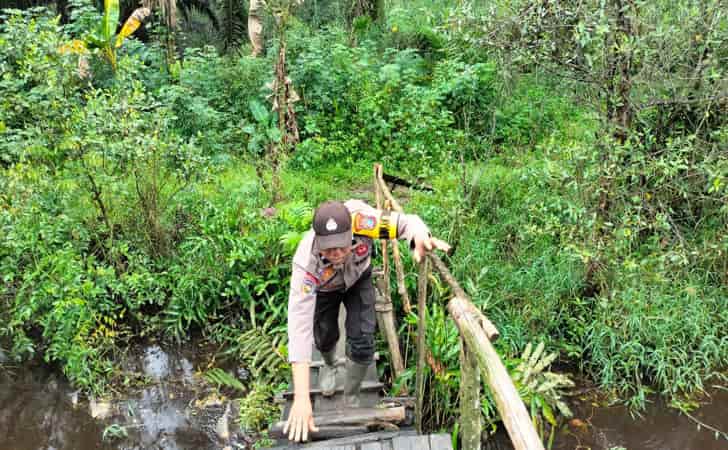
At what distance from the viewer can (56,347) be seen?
4.43m

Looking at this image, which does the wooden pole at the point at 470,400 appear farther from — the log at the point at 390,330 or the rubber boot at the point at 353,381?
the log at the point at 390,330

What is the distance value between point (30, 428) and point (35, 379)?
621 mm

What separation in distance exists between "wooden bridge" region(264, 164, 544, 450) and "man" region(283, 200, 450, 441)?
233 mm

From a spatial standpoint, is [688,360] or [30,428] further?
[688,360]

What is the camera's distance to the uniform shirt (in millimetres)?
2629

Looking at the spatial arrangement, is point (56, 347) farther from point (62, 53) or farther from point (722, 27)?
point (722, 27)

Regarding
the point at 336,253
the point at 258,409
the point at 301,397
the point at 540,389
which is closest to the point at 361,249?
the point at 336,253

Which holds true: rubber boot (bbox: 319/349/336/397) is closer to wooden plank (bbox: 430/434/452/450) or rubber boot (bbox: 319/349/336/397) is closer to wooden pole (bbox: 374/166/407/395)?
wooden pole (bbox: 374/166/407/395)

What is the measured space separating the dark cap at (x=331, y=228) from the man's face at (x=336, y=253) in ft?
0.14

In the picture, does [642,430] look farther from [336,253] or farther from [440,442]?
[336,253]

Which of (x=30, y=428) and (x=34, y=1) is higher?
(x=34, y=1)

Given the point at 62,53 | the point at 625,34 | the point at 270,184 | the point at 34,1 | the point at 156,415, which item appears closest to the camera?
the point at 625,34

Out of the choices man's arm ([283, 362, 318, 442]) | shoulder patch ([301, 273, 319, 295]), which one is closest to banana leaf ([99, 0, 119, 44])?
shoulder patch ([301, 273, 319, 295])

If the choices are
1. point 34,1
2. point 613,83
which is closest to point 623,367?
point 613,83
